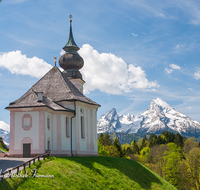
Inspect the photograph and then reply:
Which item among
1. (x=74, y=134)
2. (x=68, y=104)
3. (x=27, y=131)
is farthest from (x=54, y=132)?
(x=68, y=104)

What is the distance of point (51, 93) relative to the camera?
38.8 metres

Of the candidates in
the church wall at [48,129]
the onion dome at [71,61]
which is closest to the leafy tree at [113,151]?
the onion dome at [71,61]

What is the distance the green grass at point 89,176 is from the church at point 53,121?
14.2 ft

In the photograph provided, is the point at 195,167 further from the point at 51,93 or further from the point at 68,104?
the point at 51,93

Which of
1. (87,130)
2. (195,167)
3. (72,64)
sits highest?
(72,64)

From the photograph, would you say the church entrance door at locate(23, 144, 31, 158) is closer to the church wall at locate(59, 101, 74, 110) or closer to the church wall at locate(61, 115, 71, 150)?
the church wall at locate(61, 115, 71, 150)

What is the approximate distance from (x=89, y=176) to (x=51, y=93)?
15834 mm

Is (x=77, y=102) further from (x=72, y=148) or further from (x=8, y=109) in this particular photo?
(x=8, y=109)

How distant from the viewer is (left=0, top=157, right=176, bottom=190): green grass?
67.1 ft

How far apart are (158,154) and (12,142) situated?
176 ft

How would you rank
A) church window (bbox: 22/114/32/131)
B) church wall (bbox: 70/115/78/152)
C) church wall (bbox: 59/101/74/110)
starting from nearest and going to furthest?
church window (bbox: 22/114/32/131)
church wall (bbox: 70/115/78/152)
church wall (bbox: 59/101/74/110)

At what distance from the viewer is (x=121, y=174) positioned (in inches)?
1222

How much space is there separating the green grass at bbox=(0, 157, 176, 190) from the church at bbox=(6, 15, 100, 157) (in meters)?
4.34

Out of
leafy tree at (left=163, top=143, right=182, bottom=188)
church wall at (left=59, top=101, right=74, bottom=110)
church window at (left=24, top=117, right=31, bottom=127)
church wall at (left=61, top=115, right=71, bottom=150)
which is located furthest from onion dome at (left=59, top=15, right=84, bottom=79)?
leafy tree at (left=163, top=143, right=182, bottom=188)
